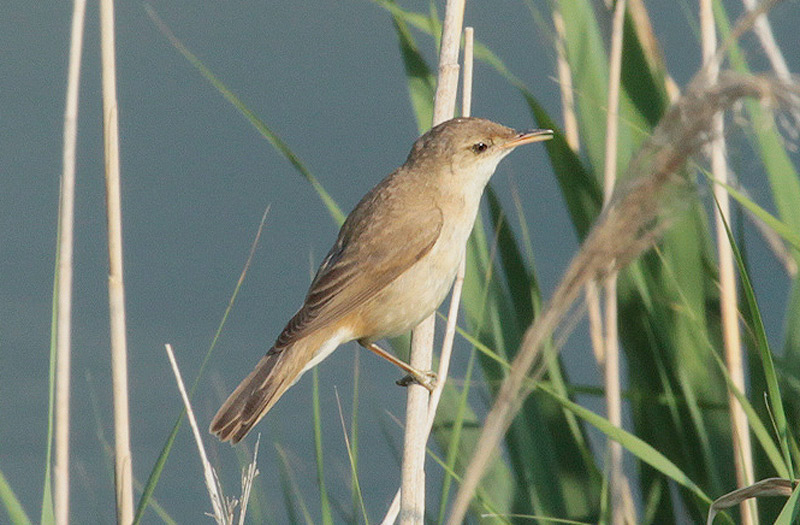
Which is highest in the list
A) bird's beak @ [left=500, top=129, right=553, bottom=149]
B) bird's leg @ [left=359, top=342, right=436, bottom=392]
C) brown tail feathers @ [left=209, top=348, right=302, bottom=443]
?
bird's beak @ [left=500, top=129, right=553, bottom=149]

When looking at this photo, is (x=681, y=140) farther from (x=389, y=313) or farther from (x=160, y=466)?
(x=389, y=313)

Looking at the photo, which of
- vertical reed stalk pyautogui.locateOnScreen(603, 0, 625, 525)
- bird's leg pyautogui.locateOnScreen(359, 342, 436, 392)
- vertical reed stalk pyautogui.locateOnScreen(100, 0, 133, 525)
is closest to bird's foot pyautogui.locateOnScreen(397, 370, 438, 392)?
bird's leg pyautogui.locateOnScreen(359, 342, 436, 392)

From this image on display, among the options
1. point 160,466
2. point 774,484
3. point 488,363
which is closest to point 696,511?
point 488,363

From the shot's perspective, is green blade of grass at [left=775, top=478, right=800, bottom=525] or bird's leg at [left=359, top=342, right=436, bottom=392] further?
bird's leg at [left=359, top=342, right=436, bottom=392]

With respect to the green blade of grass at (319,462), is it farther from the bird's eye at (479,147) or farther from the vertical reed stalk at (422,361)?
the bird's eye at (479,147)

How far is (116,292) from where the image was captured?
6.08 feet

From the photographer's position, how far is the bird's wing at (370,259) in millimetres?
2580

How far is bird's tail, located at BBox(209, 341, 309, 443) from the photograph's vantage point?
89.8 inches

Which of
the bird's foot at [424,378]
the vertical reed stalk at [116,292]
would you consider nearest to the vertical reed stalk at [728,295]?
the bird's foot at [424,378]

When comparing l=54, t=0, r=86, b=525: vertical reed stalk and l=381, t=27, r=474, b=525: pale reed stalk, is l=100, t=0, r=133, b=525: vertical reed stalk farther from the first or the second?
l=381, t=27, r=474, b=525: pale reed stalk

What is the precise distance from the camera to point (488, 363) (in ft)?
8.48

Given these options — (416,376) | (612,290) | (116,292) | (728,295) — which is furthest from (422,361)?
(116,292)

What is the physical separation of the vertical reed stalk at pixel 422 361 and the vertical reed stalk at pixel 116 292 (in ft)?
1.78

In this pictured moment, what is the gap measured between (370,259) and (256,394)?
0.52 m
